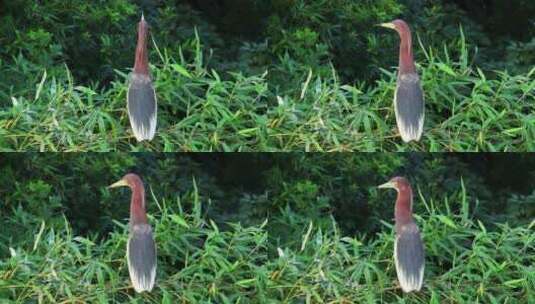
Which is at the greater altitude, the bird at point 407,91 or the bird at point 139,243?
the bird at point 407,91

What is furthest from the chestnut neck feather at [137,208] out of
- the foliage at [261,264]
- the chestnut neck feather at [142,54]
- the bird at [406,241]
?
the bird at [406,241]

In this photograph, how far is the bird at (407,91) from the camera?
158 inches

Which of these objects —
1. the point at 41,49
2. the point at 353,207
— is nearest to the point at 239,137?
the point at 353,207

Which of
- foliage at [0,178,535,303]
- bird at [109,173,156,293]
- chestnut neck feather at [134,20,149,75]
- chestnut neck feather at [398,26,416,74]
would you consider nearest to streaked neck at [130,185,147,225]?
bird at [109,173,156,293]

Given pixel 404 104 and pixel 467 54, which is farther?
pixel 467 54

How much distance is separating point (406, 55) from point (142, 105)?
92 centimetres

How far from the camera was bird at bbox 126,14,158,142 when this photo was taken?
397 cm

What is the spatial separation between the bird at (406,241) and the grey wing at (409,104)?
0.19 metres

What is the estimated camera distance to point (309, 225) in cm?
419

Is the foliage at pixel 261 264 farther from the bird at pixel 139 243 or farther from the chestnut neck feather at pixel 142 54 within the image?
the chestnut neck feather at pixel 142 54

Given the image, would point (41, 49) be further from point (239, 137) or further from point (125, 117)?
point (239, 137)

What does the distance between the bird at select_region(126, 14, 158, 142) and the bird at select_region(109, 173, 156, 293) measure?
0.21 metres

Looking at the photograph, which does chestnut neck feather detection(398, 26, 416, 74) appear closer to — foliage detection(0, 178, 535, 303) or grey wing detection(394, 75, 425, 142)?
grey wing detection(394, 75, 425, 142)

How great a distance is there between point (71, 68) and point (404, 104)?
4.00ft
